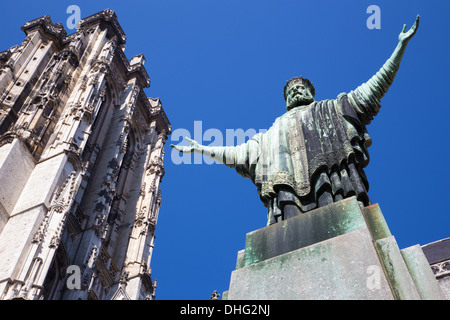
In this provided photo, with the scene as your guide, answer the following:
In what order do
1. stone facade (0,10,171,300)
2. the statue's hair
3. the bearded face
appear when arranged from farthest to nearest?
stone facade (0,10,171,300)
the statue's hair
the bearded face

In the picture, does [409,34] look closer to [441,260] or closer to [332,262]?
[332,262]

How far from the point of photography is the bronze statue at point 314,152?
14.1 feet

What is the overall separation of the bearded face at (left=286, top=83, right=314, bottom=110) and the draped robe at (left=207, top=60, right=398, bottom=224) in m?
0.24

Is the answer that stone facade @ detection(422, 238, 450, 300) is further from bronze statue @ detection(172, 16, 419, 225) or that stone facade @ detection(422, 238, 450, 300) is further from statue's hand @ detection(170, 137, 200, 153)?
statue's hand @ detection(170, 137, 200, 153)

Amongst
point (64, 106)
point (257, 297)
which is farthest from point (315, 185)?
point (64, 106)

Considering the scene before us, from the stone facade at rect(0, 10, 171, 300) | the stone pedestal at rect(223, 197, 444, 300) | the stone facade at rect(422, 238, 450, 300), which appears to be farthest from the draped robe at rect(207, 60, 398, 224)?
the stone facade at rect(0, 10, 171, 300)

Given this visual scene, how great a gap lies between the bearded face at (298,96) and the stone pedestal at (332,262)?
1.96 metres

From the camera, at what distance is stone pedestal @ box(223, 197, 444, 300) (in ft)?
10.4

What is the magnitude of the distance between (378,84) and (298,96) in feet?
3.49

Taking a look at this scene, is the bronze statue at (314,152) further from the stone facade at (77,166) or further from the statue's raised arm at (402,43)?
the stone facade at (77,166)

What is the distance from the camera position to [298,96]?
565 cm

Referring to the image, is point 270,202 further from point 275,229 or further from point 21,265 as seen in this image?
point 21,265

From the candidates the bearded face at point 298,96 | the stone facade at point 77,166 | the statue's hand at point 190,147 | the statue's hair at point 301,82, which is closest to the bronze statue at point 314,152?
the statue's hand at point 190,147
